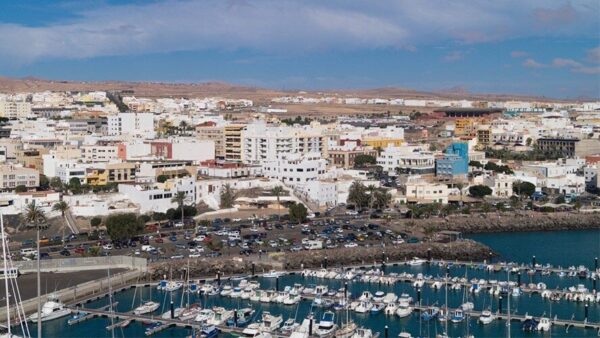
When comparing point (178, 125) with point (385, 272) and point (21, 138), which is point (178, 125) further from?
point (385, 272)

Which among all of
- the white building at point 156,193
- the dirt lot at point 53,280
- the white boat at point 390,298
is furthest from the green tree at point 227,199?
the white boat at point 390,298

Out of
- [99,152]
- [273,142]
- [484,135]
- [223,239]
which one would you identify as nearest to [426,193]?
[273,142]

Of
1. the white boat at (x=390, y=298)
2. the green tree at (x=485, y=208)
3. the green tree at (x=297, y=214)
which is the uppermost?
the green tree at (x=297, y=214)

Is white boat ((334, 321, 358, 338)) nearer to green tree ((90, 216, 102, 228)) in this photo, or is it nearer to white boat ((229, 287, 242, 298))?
white boat ((229, 287, 242, 298))

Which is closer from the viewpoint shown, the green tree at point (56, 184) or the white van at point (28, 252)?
the white van at point (28, 252)

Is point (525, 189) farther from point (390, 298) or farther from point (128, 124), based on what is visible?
point (128, 124)

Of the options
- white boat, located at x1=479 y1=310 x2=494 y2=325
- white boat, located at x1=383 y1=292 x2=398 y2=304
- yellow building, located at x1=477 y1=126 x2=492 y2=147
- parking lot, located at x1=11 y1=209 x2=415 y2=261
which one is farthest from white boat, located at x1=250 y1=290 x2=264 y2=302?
yellow building, located at x1=477 y1=126 x2=492 y2=147

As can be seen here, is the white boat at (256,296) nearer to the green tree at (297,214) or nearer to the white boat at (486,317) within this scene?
the white boat at (486,317)
